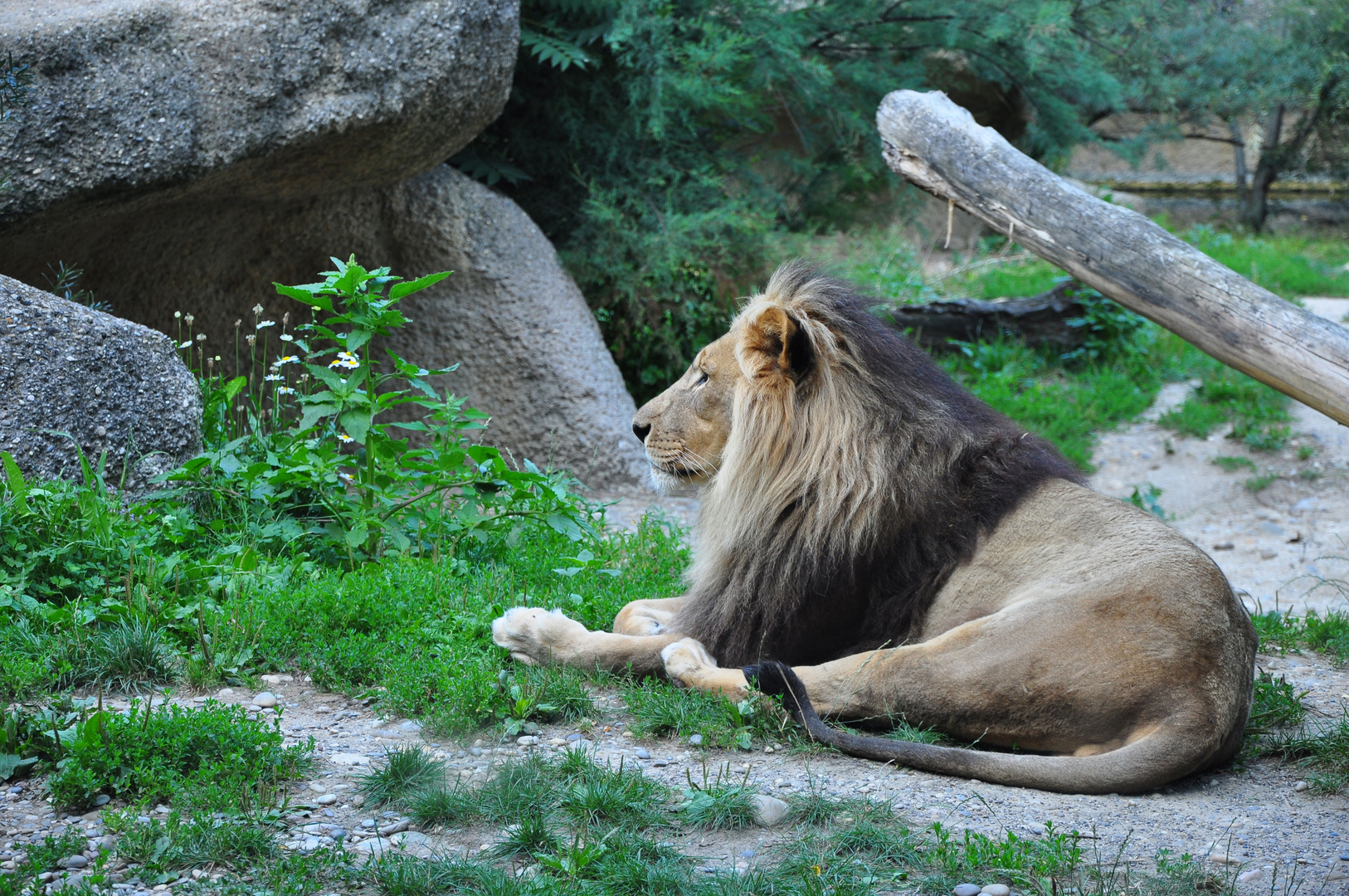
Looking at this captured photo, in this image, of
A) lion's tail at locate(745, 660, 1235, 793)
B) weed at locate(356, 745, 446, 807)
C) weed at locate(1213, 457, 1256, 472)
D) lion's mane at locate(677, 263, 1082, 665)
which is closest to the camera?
weed at locate(356, 745, 446, 807)

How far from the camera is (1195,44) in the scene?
14078 mm

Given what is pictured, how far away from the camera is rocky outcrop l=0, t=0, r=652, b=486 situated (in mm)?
4793

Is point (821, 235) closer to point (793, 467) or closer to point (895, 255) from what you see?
point (895, 255)

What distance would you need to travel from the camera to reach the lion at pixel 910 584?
9.65ft

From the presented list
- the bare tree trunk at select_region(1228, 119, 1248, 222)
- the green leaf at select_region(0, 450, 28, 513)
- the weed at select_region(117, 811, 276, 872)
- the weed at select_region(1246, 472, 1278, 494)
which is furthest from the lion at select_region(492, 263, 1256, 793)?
the bare tree trunk at select_region(1228, 119, 1248, 222)

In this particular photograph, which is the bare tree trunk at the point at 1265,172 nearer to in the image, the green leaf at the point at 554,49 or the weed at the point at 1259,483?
the weed at the point at 1259,483

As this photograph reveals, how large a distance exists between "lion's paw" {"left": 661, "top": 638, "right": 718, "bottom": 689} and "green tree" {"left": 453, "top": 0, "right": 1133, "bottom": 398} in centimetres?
398

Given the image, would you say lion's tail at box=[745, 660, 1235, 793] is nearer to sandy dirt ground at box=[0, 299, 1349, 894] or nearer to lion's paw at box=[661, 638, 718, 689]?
sandy dirt ground at box=[0, 299, 1349, 894]

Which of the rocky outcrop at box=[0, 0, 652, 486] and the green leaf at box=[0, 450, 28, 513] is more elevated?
the rocky outcrop at box=[0, 0, 652, 486]

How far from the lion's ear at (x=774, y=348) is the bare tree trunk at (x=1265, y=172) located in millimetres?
13453

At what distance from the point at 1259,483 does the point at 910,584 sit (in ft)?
16.0

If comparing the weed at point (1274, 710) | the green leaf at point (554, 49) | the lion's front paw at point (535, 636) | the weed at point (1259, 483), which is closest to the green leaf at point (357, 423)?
the lion's front paw at point (535, 636)

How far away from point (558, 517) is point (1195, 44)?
13.0 meters

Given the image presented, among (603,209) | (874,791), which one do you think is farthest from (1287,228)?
(874,791)
